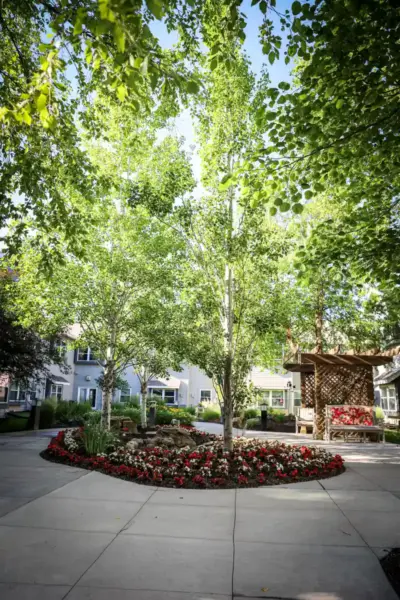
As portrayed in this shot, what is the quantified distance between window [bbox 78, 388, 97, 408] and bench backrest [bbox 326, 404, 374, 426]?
2094cm

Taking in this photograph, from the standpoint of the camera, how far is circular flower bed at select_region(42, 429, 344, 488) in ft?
23.5

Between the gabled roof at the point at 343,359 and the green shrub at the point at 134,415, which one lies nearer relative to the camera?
the gabled roof at the point at 343,359

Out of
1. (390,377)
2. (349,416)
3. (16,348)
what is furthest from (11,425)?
(390,377)

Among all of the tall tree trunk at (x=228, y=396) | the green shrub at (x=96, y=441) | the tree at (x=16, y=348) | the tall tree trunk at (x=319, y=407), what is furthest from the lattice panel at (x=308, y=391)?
the green shrub at (x=96, y=441)

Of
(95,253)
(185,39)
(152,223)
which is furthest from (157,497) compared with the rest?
(152,223)

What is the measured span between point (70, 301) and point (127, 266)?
190 cm

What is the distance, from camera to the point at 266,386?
32.5 m

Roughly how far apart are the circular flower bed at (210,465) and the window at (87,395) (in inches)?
879

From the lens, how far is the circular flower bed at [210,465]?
7.17 metres

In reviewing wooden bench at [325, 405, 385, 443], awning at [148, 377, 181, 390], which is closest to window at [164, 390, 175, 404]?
awning at [148, 377, 181, 390]

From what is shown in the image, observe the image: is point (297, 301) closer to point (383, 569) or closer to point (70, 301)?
point (70, 301)

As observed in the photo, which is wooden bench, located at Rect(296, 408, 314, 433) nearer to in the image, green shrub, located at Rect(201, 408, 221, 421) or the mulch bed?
green shrub, located at Rect(201, 408, 221, 421)

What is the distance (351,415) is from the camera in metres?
14.9

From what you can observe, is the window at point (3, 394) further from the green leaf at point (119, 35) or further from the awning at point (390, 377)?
the green leaf at point (119, 35)
